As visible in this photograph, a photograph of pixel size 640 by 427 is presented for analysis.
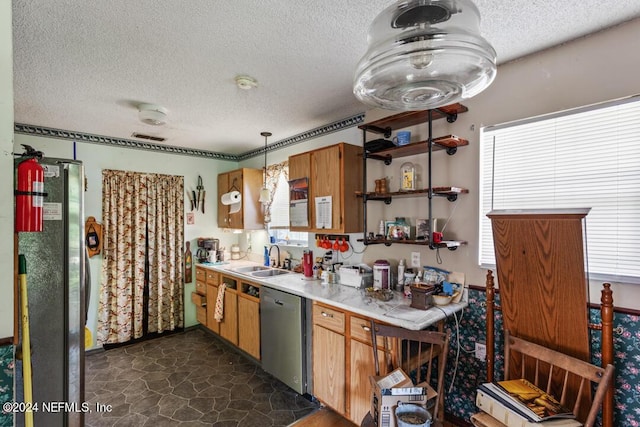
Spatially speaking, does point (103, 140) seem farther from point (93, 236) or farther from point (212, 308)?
point (212, 308)

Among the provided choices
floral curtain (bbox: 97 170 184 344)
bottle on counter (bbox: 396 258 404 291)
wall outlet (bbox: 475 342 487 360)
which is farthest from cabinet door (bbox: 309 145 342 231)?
floral curtain (bbox: 97 170 184 344)

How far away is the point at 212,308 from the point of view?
3.80m

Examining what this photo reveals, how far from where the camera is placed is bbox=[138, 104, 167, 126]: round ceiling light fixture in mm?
2633

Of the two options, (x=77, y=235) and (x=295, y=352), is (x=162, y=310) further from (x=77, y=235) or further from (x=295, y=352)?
(x=77, y=235)

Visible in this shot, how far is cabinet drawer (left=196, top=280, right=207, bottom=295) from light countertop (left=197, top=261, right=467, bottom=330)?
127 centimetres

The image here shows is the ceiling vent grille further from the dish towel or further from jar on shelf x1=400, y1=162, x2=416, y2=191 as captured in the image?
jar on shelf x1=400, y1=162, x2=416, y2=191

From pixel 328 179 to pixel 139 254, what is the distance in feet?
8.58

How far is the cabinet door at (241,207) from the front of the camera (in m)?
4.03

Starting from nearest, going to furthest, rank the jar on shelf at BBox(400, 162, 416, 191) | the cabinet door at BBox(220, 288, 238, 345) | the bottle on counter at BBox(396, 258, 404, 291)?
the jar on shelf at BBox(400, 162, 416, 191) → the bottle on counter at BBox(396, 258, 404, 291) → the cabinet door at BBox(220, 288, 238, 345)

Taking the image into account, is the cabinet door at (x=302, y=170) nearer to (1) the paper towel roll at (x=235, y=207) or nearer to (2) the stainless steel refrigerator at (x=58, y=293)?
(1) the paper towel roll at (x=235, y=207)

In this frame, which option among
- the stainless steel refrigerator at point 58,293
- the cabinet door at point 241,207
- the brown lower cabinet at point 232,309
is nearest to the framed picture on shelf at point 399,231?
the brown lower cabinet at point 232,309

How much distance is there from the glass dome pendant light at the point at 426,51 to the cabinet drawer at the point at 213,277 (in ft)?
10.5

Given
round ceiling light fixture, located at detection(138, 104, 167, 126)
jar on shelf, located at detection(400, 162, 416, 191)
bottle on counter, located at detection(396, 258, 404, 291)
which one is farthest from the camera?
round ceiling light fixture, located at detection(138, 104, 167, 126)

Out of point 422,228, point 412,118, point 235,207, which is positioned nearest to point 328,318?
point 422,228
